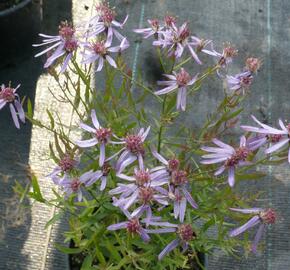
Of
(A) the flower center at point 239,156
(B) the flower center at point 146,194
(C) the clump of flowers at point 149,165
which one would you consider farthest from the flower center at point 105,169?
(A) the flower center at point 239,156

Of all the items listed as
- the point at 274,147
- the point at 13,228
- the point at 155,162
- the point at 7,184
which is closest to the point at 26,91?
the point at 7,184

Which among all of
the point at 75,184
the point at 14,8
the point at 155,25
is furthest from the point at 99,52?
the point at 14,8

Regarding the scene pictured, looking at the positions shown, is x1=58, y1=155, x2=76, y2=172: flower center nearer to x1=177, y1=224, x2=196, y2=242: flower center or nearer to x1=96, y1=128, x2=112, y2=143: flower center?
x1=96, y1=128, x2=112, y2=143: flower center

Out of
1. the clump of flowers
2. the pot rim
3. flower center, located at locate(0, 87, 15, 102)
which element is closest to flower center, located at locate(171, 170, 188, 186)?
the clump of flowers

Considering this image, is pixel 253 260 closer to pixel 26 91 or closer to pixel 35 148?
pixel 35 148

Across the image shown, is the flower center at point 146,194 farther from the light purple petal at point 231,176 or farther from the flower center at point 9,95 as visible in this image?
the flower center at point 9,95
